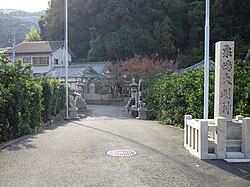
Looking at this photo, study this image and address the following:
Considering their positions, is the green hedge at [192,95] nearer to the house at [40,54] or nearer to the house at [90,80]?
the house at [90,80]

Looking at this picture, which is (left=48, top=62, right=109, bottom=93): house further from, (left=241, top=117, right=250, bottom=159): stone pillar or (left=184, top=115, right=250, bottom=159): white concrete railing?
(left=241, top=117, right=250, bottom=159): stone pillar

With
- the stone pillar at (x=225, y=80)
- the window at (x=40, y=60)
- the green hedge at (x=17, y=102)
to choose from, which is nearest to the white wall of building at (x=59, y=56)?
the window at (x=40, y=60)

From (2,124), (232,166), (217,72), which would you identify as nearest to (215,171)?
(232,166)

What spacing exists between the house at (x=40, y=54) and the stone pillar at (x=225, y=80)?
39673 millimetres

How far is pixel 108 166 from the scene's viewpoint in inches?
224

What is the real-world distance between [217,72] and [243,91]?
234cm

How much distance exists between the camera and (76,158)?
632 centimetres

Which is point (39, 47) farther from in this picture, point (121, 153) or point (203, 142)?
point (203, 142)

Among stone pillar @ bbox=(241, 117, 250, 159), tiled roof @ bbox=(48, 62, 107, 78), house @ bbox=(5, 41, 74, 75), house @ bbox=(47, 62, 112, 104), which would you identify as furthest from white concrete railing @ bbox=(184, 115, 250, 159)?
house @ bbox=(5, 41, 74, 75)

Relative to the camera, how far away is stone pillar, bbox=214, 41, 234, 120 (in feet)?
23.4

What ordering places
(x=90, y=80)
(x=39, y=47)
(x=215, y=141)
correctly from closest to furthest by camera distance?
(x=215, y=141)
(x=90, y=80)
(x=39, y=47)

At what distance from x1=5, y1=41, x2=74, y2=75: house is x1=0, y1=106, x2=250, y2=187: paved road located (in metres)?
38.6

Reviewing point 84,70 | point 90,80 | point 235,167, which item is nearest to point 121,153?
point 235,167

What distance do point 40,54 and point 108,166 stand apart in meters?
42.0
